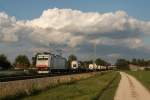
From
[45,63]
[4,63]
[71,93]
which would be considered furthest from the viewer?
[4,63]

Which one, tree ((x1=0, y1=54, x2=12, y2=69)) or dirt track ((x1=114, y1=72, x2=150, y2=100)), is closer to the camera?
dirt track ((x1=114, y1=72, x2=150, y2=100))

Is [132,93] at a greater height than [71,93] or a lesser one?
lesser

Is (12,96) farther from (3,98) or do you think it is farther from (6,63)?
(6,63)

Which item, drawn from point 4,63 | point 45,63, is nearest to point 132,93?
point 45,63

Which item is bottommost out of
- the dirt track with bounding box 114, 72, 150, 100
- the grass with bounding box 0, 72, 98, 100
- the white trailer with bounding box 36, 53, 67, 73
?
the dirt track with bounding box 114, 72, 150, 100

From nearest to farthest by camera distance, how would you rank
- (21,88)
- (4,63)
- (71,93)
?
(21,88) < (71,93) < (4,63)

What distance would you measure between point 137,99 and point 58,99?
5.88 meters

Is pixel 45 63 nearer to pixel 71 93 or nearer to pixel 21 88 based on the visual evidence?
pixel 71 93

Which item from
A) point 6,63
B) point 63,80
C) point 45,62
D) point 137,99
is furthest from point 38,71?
point 137,99

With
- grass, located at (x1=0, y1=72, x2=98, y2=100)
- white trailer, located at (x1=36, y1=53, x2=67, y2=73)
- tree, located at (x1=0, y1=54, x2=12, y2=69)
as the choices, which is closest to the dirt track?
grass, located at (x1=0, y1=72, x2=98, y2=100)

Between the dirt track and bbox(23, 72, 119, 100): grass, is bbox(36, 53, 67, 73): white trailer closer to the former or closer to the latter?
the dirt track

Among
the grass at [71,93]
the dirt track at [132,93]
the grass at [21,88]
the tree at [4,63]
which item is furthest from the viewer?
the tree at [4,63]

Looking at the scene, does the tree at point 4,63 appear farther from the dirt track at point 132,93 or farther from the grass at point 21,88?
the grass at point 21,88

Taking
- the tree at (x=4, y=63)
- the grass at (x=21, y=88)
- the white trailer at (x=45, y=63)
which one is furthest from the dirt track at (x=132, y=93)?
the tree at (x=4, y=63)
